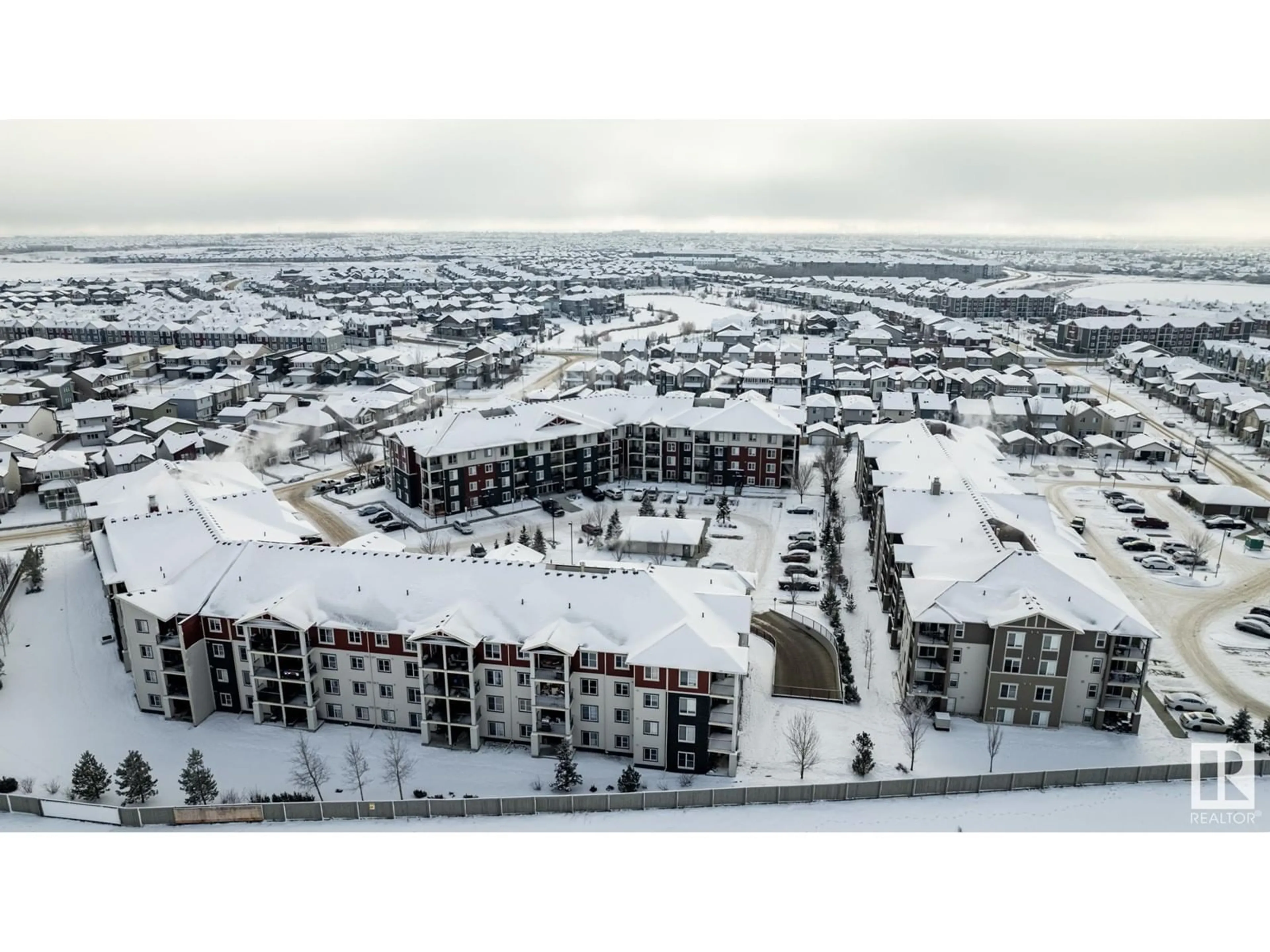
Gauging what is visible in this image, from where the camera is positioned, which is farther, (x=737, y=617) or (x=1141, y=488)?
(x=1141, y=488)

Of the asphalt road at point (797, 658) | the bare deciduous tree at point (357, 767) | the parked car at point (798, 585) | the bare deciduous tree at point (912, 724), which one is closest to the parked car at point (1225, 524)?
the parked car at point (798, 585)

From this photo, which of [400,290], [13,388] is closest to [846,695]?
[13,388]

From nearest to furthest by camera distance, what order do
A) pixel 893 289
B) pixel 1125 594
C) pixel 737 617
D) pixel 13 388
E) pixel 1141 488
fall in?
pixel 737 617, pixel 1125 594, pixel 1141 488, pixel 13 388, pixel 893 289

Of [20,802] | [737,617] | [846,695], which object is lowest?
[846,695]

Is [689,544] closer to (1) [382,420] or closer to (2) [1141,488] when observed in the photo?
(2) [1141,488]

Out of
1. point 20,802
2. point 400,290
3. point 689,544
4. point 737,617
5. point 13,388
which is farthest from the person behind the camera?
point 400,290

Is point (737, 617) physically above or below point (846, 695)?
above

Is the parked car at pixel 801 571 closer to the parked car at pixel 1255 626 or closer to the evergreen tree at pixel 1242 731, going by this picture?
the evergreen tree at pixel 1242 731

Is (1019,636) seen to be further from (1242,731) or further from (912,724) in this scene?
(1242,731)

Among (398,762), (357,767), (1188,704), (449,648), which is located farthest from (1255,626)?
(357,767)
